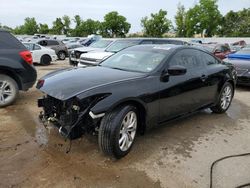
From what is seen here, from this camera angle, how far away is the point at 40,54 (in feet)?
Result: 48.0

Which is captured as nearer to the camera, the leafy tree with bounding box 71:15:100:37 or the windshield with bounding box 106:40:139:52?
the windshield with bounding box 106:40:139:52

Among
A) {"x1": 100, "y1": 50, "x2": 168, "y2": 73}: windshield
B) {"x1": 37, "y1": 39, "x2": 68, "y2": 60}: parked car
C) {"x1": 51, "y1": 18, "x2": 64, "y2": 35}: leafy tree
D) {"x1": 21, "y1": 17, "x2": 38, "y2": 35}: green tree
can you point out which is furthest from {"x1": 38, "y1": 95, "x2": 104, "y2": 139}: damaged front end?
{"x1": 21, "y1": 17, "x2": 38, "y2": 35}: green tree

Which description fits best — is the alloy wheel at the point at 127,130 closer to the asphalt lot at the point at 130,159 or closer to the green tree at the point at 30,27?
the asphalt lot at the point at 130,159

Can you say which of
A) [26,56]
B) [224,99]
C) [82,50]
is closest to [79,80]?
[26,56]

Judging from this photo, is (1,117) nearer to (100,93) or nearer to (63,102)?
(63,102)

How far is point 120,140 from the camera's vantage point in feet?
11.6

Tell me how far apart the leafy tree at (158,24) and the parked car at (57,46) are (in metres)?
32.3

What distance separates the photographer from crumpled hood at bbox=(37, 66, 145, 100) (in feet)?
11.2

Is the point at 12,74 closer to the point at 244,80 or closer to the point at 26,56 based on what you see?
the point at 26,56

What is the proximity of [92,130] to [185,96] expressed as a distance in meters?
1.94

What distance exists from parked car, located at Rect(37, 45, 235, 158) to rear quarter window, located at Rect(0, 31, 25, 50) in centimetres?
213

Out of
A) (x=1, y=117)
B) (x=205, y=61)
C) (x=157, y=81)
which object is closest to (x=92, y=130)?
(x=157, y=81)

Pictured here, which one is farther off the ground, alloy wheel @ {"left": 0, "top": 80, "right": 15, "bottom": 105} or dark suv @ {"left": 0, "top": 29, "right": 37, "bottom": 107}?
dark suv @ {"left": 0, "top": 29, "right": 37, "bottom": 107}

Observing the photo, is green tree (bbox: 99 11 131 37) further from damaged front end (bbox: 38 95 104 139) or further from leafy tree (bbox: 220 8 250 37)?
damaged front end (bbox: 38 95 104 139)
